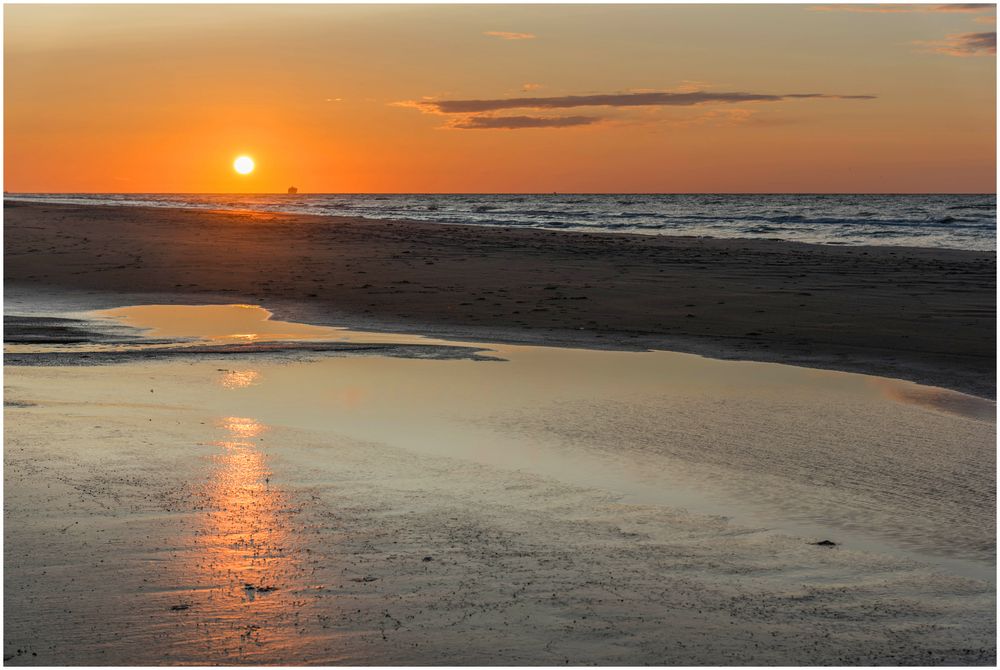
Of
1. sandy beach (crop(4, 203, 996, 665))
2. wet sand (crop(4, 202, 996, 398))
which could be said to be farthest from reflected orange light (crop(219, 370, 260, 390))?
wet sand (crop(4, 202, 996, 398))

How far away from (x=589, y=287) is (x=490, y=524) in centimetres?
1315

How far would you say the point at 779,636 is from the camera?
4.06m

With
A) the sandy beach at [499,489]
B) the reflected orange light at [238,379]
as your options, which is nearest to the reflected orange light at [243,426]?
the sandy beach at [499,489]

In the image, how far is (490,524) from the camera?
530cm

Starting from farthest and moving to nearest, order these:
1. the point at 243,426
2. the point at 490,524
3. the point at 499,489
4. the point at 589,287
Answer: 1. the point at 589,287
2. the point at 243,426
3. the point at 499,489
4. the point at 490,524

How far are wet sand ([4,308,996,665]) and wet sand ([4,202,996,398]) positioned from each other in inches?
130

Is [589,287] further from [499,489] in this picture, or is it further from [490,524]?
[490,524]

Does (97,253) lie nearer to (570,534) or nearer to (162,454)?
(162,454)

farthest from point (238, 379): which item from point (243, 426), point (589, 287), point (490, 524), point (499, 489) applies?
point (589, 287)

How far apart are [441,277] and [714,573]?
15369 millimetres

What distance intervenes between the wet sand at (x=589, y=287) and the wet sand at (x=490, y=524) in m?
3.30

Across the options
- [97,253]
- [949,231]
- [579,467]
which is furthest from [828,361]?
[949,231]

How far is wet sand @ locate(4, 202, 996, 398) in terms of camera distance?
1243 centimetres

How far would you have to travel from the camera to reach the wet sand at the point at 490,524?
13.3 feet
